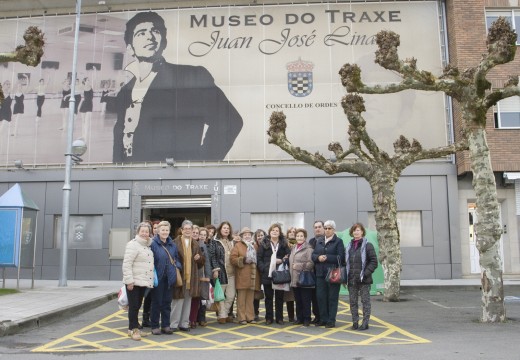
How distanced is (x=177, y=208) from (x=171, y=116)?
327 cm

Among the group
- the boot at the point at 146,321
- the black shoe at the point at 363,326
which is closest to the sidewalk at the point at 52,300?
the boot at the point at 146,321

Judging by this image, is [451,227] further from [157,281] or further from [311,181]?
[157,281]

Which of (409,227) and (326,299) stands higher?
(409,227)

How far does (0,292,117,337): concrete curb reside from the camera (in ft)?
26.0

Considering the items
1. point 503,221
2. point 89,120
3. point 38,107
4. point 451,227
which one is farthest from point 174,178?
point 503,221

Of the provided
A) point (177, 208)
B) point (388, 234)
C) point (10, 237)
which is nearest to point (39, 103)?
point (177, 208)

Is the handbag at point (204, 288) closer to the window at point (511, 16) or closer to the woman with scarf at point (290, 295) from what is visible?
the woman with scarf at point (290, 295)

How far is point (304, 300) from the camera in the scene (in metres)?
8.59

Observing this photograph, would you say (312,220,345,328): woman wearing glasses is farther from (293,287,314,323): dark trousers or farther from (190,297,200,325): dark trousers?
(190,297,200,325): dark trousers

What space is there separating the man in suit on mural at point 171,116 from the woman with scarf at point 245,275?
9.00m

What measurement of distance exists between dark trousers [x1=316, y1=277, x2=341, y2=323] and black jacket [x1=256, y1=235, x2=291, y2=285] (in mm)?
758

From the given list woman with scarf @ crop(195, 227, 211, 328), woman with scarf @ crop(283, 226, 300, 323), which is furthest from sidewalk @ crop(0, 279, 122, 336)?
woman with scarf @ crop(283, 226, 300, 323)

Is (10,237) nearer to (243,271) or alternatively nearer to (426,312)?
(243,271)

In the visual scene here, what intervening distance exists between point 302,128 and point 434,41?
566cm
